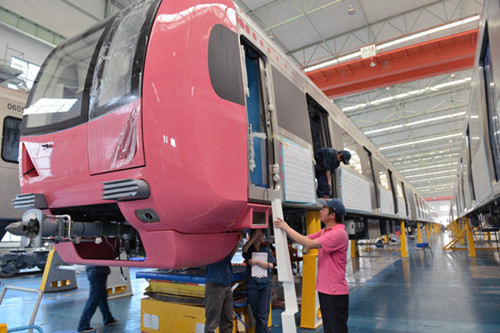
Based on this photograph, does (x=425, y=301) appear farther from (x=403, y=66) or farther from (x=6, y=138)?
(x=403, y=66)

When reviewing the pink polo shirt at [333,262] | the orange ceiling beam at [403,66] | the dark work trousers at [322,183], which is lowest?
the pink polo shirt at [333,262]

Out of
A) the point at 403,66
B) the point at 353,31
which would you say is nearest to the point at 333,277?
the point at 403,66

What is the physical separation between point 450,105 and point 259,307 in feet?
73.6

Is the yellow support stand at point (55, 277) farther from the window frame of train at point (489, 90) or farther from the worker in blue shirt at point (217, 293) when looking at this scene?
the window frame of train at point (489, 90)

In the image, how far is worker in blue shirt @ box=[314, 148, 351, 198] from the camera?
404 cm

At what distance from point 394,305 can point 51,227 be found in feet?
17.5

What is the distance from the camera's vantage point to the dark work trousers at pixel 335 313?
Answer: 113 inches

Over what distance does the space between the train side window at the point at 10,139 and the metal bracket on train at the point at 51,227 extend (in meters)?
3.62

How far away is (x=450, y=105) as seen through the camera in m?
21.3

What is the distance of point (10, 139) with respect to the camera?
17.1ft

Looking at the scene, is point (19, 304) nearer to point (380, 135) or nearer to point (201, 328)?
point (201, 328)

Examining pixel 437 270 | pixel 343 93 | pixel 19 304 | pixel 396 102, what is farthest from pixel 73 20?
pixel 396 102

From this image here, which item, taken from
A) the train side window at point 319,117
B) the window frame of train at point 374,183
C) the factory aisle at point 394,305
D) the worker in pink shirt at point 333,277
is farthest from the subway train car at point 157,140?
the window frame of train at point 374,183

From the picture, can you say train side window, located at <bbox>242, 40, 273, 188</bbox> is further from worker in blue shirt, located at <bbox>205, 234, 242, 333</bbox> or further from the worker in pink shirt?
worker in blue shirt, located at <bbox>205, 234, 242, 333</bbox>
